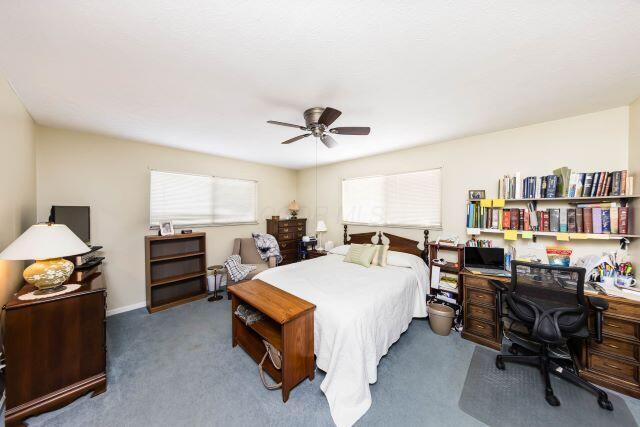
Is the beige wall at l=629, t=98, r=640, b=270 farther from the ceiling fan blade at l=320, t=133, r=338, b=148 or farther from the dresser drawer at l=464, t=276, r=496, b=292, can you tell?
the ceiling fan blade at l=320, t=133, r=338, b=148

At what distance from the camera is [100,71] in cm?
163

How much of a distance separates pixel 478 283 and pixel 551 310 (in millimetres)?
694

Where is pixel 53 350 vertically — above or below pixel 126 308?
above

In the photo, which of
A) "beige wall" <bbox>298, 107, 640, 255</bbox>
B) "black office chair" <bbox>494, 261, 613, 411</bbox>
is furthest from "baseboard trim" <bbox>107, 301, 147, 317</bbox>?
"black office chair" <bbox>494, 261, 613, 411</bbox>

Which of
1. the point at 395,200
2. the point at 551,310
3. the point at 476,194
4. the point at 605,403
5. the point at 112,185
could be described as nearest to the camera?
the point at 605,403

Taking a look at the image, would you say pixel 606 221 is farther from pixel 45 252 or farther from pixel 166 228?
pixel 166 228

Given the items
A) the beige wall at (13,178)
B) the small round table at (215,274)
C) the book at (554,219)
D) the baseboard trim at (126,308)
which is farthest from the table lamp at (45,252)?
the book at (554,219)

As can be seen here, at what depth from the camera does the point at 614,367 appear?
182 cm

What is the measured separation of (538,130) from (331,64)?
2.64 metres

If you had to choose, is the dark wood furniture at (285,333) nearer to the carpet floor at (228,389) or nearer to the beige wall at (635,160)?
the carpet floor at (228,389)

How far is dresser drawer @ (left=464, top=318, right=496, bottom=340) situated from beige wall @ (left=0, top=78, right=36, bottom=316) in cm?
424

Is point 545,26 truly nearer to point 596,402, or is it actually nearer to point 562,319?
point 562,319

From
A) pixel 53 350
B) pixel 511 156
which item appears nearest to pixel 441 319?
pixel 511 156

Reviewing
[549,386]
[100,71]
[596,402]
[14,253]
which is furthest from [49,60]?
[596,402]
